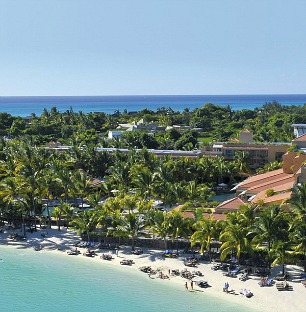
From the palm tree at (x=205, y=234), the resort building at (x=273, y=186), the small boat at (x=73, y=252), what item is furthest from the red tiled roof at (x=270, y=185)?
the small boat at (x=73, y=252)

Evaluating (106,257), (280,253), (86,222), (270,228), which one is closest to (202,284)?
(280,253)

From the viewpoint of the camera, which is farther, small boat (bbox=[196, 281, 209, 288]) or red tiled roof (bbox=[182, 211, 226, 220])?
red tiled roof (bbox=[182, 211, 226, 220])

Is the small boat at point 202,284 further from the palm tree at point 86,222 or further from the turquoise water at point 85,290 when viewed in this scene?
the palm tree at point 86,222

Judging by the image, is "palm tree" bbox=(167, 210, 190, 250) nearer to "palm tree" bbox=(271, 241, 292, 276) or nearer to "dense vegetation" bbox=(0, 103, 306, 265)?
"dense vegetation" bbox=(0, 103, 306, 265)

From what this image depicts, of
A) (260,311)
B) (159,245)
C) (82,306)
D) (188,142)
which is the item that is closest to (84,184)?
(159,245)

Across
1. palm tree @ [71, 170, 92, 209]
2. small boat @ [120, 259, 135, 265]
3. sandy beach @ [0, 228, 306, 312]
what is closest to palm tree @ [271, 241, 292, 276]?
sandy beach @ [0, 228, 306, 312]

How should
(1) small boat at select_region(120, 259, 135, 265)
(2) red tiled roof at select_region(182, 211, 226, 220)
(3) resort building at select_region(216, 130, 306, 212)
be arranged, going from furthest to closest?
(3) resort building at select_region(216, 130, 306, 212) < (2) red tiled roof at select_region(182, 211, 226, 220) < (1) small boat at select_region(120, 259, 135, 265)
